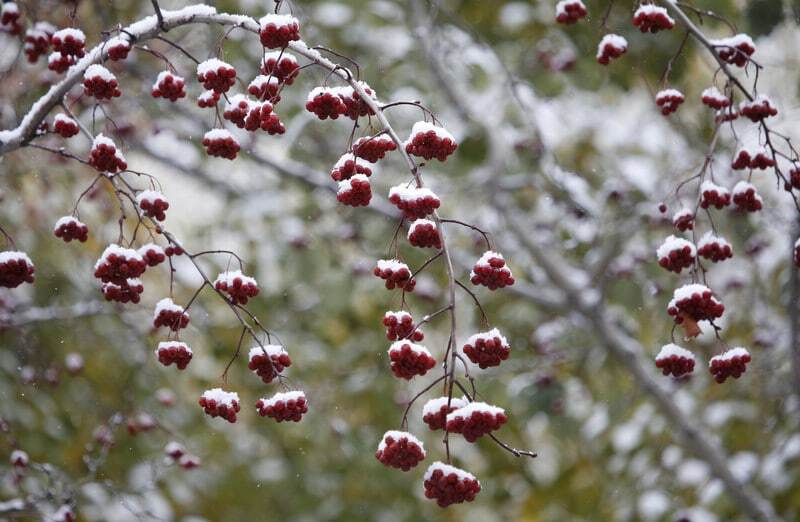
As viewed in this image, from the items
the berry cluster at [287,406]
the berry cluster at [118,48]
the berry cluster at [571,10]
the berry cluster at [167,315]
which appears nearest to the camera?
the berry cluster at [287,406]

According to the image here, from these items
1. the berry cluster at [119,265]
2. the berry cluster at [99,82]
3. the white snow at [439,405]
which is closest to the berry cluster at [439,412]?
the white snow at [439,405]

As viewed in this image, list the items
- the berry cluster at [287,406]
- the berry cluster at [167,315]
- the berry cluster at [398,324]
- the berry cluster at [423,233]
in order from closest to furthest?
the berry cluster at [423,233] → the berry cluster at [398,324] → the berry cluster at [287,406] → the berry cluster at [167,315]

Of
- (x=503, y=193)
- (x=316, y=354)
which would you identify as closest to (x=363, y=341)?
(x=316, y=354)

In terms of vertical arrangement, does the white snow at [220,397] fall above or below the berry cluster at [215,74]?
below

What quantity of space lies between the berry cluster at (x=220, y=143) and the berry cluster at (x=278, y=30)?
354 mm

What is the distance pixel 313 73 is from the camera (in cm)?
382

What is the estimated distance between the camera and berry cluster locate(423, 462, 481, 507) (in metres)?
1.54

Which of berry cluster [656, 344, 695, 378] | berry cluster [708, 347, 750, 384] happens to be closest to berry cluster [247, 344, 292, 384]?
berry cluster [656, 344, 695, 378]

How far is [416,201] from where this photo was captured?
1.61 metres

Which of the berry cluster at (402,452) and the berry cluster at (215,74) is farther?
the berry cluster at (215,74)

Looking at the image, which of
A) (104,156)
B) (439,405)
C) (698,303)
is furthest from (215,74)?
(698,303)

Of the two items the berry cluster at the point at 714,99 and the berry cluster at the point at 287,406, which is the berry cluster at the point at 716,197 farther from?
the berry cluster at the point at 287,406

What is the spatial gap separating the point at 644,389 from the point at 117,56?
3.11m

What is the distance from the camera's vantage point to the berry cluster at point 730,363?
2018 mm
